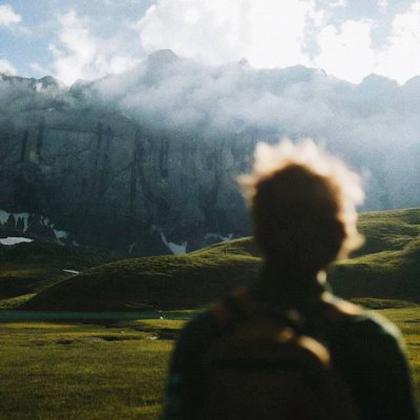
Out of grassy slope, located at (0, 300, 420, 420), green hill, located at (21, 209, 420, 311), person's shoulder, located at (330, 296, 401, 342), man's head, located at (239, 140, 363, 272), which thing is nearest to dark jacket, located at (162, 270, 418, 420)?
person's shoulder, located at (330, 296, 401, 342)

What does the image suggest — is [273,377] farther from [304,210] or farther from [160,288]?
[160,288]

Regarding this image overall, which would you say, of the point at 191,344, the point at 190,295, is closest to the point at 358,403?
the point at 191,344

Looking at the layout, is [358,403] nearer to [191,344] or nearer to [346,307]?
[346,307]

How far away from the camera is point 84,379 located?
34.6 meters

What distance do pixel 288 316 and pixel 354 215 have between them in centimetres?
120

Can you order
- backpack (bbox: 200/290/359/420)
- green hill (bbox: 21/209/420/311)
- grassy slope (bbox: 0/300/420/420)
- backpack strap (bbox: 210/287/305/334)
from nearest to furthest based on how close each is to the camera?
backpack (bbox: 200/290/359/420), backpack strap (bbox: 210/287/305/334), grassy slope (bbox: 0/300/420/420), green hill (bbox: 21/209/420/311)

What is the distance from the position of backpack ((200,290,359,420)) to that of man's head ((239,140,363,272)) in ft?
2.05

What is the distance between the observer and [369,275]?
196 metres

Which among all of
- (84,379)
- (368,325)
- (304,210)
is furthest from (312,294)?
(84,379)

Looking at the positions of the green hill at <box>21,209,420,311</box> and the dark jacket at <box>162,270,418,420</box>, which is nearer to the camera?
the dark jacket at <box>162,270,418,420</box>

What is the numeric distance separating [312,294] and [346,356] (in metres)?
0.62

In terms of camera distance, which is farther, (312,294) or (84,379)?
(84,379)

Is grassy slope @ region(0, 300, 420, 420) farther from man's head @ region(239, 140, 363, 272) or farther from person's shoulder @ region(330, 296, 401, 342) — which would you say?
person's shoulder @ region(330, 296, 401, 342)

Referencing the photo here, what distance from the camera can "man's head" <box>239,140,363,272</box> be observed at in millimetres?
5594
